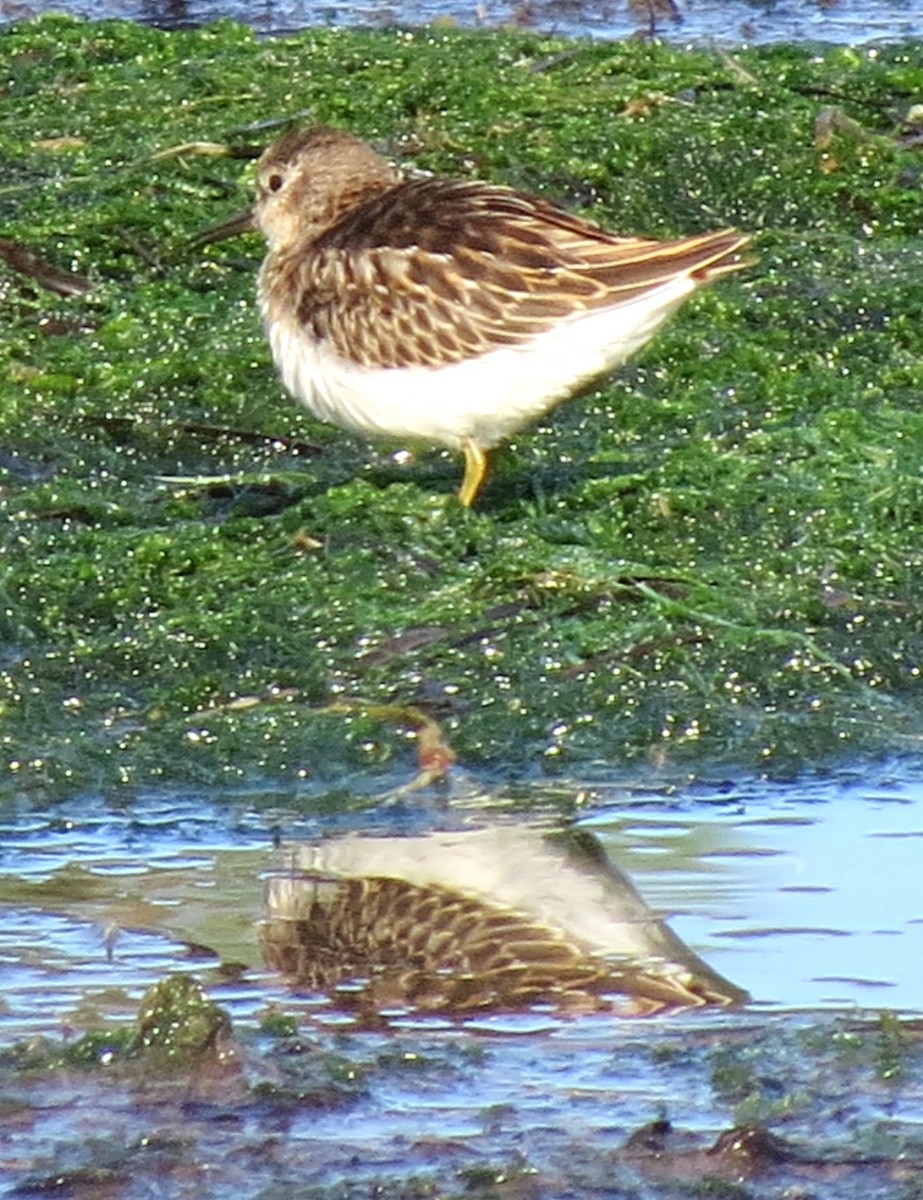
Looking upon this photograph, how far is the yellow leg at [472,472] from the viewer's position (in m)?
7.13

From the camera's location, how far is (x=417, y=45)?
33.9 ft

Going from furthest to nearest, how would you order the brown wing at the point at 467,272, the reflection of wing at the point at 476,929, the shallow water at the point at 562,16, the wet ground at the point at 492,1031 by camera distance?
1. the shallow water at the point at 562,16
2. the brown wing at the point at 467,272
3. the reflection of wing at the point at 476,929
4. the wet ground at the point at 492,1031

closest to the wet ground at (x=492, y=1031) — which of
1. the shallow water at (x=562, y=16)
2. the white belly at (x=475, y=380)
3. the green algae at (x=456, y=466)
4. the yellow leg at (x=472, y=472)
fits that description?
the green algae at (x=456, y=466)

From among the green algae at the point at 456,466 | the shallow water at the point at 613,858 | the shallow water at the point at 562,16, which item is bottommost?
the shallow water at the point at 613,858

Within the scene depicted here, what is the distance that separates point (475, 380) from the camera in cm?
684

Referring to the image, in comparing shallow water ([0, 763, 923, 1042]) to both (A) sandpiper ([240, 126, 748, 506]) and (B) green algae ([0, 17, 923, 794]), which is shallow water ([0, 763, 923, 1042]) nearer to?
(B) green algae ([0, 17, 923, 794])

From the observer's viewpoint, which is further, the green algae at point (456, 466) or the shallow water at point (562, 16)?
the shallow water at point (562, 16)

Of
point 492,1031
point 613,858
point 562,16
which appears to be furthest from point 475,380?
point 562,16

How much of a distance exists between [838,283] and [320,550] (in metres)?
2.36

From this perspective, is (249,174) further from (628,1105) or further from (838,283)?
(628,1105)

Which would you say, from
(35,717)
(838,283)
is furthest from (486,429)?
(838,283)

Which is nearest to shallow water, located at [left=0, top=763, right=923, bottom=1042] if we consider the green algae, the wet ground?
the wet ground

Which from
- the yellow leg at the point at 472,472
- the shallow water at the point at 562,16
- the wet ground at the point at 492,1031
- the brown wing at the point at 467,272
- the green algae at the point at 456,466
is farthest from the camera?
the shallow water at the point at 562,16

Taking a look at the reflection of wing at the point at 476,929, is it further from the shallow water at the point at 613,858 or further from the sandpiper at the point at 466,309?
the sandpiper at the point at 466,309
